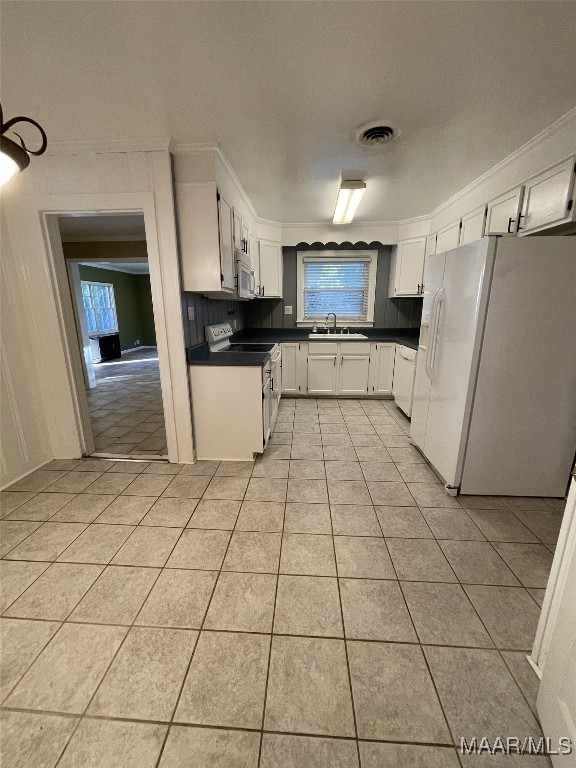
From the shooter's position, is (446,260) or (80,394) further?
(80,394)

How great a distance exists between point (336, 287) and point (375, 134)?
107 inches

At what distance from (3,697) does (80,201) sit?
8.92ft

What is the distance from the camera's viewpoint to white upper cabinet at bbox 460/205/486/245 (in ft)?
8.63

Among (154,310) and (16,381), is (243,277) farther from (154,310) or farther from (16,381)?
(16,381)

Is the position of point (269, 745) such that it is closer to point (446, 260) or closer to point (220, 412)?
point (220, 412)

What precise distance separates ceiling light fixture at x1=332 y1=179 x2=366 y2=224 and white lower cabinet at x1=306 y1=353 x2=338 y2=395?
5.57ft

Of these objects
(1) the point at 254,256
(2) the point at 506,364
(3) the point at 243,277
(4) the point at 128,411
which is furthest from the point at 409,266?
(4) the point at 128,411

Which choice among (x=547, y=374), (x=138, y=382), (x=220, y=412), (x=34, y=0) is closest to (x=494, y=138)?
(x=547, y=374)

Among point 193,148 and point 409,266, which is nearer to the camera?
point 193,148

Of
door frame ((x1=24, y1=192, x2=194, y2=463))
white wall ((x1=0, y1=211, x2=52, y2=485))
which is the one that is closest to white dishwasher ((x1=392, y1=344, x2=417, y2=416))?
door frame ((x1=24, y1=192, x2=194, y2=463))

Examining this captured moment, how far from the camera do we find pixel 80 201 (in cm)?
216

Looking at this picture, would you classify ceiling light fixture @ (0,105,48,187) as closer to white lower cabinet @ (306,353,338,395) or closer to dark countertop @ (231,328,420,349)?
dark countertop @ (231,328,420,349)

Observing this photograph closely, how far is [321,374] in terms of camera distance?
4262mm

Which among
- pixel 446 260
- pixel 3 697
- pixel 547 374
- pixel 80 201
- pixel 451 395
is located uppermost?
pixel 80 201
